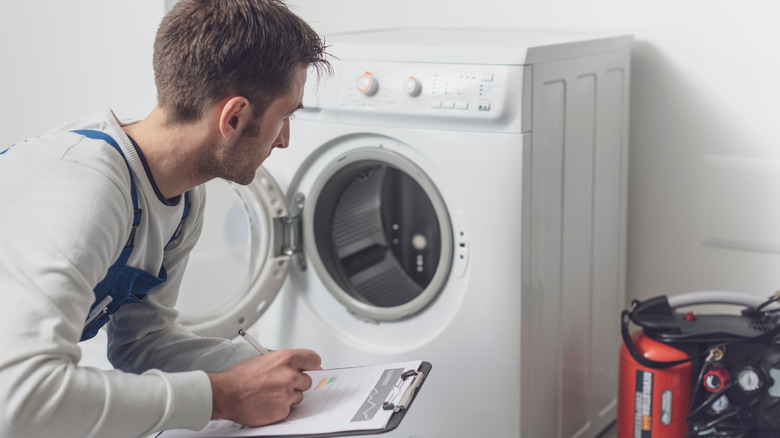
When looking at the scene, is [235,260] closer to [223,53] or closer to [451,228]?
[451,228]

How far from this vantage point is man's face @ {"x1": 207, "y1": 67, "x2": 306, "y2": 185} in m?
1.22

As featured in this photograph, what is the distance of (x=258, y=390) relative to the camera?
118 cm

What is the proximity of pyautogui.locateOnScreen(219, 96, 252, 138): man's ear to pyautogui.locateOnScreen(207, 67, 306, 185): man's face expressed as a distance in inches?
0.6

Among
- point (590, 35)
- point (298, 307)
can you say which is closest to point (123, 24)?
point (298, 307)

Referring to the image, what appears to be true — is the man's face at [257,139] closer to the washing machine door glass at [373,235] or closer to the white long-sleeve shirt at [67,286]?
the white long-sleeve shirt at [67,286]

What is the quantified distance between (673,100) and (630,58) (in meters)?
0.15

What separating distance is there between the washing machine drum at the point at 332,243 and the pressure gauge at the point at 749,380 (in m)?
0.65

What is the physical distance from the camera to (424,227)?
6.79ft

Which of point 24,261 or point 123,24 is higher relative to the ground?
point 123,24

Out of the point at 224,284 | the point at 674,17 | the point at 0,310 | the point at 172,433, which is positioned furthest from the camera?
the point at 674,17

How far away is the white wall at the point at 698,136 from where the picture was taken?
1.96m

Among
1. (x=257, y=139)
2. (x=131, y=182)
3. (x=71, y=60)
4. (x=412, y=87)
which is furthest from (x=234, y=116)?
(x=71, y=60)

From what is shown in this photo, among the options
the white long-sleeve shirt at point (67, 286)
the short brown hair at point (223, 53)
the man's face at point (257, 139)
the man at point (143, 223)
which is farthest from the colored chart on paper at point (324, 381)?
the short brown hair at point (223, 53)

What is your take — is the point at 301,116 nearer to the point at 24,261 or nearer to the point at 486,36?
the point at 486,36
